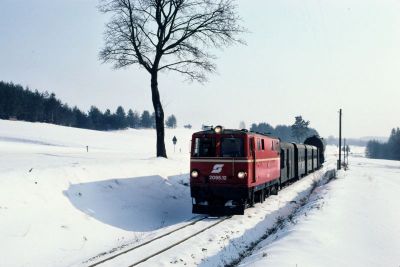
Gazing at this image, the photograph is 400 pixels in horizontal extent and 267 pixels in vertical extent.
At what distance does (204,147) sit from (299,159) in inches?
736

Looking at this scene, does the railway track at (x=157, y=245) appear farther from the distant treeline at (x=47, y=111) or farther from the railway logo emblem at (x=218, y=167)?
the distant treeline at (x=47, y=111)

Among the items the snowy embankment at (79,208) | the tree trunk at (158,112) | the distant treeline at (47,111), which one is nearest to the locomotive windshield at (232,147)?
the snowy embankment at (79,208)

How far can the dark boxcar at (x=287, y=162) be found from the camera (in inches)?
1030

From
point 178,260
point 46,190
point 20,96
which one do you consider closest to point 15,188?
point 46,190

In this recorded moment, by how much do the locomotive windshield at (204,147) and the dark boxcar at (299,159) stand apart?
16.2 meters

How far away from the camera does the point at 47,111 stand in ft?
391

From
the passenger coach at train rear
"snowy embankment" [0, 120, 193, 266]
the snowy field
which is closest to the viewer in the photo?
the snowy field

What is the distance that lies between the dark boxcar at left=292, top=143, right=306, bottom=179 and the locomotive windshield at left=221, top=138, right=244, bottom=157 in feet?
53.0

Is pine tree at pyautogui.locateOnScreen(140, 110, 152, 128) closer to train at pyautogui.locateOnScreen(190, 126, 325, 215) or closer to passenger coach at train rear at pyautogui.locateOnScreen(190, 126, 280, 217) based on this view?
train at pyautogui.locateOnScreen(190, 126, 325, 215)

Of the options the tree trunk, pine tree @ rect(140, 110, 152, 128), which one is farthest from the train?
pine tree @ rect(140, 110, 152, 128)

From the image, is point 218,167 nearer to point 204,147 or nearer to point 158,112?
point 204,147

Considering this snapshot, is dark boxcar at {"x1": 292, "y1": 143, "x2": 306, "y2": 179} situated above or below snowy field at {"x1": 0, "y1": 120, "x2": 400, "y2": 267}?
above

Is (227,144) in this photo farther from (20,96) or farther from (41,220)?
(20,96)

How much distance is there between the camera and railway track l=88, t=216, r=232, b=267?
10.9 m
